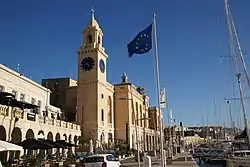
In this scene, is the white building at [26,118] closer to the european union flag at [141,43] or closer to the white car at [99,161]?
the white car at [99,161]

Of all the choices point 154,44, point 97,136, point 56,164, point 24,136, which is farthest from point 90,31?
point 154,44

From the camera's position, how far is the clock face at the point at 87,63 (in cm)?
6825

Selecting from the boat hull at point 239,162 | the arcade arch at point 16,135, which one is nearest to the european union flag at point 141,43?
the boat hull at point 239,162

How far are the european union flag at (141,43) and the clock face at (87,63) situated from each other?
4942 cm

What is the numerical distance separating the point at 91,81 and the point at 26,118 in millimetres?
32140

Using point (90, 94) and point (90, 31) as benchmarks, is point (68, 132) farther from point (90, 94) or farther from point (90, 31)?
point (90, 31)

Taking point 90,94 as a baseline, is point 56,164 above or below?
below

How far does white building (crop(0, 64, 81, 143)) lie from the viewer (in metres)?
32.1

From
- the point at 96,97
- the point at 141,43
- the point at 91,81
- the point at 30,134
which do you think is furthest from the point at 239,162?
the point at 91,81

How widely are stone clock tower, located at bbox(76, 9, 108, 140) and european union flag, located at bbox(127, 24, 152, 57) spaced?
151 ft

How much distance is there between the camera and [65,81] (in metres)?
74.6

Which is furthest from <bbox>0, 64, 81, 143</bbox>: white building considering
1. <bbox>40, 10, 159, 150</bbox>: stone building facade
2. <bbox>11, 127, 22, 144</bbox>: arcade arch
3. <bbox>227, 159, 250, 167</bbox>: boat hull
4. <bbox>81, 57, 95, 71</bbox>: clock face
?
<bbox>227, 159, 250, 167</bbox>: boat hull

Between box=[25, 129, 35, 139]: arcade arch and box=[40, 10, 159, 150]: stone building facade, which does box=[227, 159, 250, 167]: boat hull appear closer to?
box=[25, 129, 35, 139]: arcade arch

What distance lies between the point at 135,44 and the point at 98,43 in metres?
52.3
